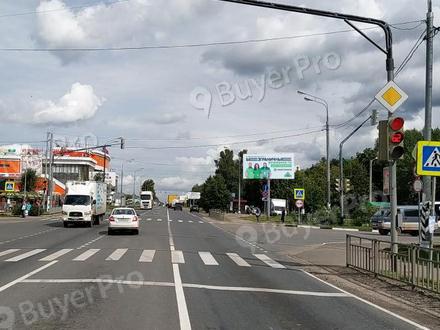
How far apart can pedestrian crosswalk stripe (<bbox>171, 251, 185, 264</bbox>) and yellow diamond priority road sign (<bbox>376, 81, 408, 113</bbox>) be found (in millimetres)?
7295

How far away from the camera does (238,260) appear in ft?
56.5

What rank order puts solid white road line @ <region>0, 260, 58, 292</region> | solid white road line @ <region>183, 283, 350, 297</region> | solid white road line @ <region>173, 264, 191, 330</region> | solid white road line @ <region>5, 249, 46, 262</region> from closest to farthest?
solid white road line @ <region>173, 264, 191, 330</region>, solid white road line @ <region>0, 260, 58, 292</region>, solid white road line @ <region>183, 283, 350, 297</region>, solid white road line @ <region>5, 249, 46, 262</region>

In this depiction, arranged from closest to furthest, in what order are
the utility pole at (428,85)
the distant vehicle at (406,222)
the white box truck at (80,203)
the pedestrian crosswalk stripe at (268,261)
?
the pedestrian crosswalk stripe at (268,261) → the utility pole at (428,85) → the white box truck at (80,203) → the distant vehicle at (406,222)

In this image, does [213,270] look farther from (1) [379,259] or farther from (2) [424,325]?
(2) [424,325]

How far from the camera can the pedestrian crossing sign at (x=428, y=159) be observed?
12500 millimetres

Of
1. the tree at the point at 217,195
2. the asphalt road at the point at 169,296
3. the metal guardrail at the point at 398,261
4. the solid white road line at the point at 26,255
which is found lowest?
the solid white road line at the point at 26,255

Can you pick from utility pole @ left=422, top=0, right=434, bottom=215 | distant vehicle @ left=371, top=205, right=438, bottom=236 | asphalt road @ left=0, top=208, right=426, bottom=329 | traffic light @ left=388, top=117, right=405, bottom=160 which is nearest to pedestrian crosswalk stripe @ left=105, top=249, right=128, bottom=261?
asphalt road @ left=0, top=208, right=426, bottom=329

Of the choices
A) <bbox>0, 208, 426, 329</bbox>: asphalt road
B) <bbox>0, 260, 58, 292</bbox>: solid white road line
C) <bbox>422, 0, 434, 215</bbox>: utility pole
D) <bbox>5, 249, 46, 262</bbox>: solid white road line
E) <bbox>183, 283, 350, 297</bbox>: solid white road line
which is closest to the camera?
<bbox>0, 208, 426, 329</bbox>: asphalt road

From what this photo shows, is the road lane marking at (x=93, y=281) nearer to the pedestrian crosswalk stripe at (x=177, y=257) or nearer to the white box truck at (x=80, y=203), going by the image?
the pedestrian crosswalk stripe at (x=177, y=257)

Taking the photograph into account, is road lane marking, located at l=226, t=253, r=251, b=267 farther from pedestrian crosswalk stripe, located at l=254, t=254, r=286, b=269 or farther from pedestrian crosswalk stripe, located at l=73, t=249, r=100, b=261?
pedestrian crosswalk stripe, located at l=73, t=249, r=100, b=261

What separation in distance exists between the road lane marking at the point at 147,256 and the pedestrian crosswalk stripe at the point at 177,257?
0.68 m

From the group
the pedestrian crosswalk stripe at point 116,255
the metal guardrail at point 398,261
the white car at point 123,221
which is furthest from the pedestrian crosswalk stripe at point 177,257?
the white car at point 123,221

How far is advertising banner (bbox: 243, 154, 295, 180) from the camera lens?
2842 inches

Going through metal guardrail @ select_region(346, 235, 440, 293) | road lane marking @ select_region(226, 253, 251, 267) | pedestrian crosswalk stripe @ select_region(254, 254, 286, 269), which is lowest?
pedestrian crosswalk stripe @ select_region(254, 254, 286, 269)
